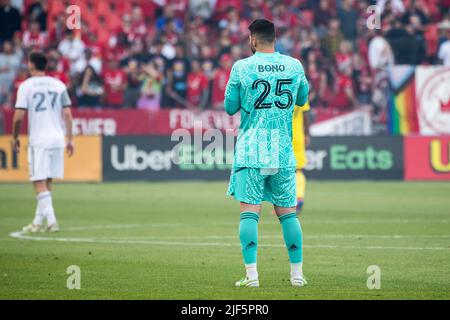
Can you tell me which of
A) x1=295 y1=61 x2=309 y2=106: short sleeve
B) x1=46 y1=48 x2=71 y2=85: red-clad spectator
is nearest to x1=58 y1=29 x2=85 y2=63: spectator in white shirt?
x1=46 y1=48 x2=71 y2=85: red-clad spectator

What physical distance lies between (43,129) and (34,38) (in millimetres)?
14401

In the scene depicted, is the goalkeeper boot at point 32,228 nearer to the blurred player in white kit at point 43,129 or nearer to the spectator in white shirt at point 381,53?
the blurred player in white kit at point 43,129

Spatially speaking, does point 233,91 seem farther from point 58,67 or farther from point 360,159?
point 58,67

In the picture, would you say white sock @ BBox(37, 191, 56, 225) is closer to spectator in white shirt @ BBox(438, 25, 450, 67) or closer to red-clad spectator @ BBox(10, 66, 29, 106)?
red-clad spectator @ BBox(10, 66, 29, 106)

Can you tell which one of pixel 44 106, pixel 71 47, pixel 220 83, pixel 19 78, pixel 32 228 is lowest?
pixel 32 228

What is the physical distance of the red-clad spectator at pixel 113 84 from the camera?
29.6m

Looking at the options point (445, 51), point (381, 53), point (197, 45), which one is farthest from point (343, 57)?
point (197, 45)

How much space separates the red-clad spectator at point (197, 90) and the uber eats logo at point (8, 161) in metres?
5.06

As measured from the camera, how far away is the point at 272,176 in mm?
10406

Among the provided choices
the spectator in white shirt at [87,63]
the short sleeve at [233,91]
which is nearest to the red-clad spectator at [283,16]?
the spectator in white shirt at [87,63]

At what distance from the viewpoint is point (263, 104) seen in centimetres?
1024
